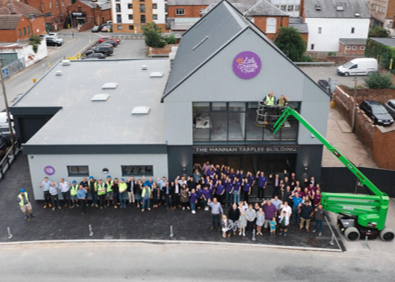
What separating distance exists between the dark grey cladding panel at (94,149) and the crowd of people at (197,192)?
4.53 ft

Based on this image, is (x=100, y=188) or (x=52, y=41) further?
(x=52, y=41)

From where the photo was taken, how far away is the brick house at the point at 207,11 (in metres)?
57.9

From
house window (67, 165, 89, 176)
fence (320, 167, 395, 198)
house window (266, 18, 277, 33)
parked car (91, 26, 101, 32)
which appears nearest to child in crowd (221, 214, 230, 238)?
fence (320, 167, 395, 198)

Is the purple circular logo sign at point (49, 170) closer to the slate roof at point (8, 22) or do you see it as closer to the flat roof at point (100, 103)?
the flat roof at point (100, 103)

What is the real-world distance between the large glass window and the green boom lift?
10.3 feet

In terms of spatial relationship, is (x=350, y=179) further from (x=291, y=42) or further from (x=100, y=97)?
(x=291, y=42)

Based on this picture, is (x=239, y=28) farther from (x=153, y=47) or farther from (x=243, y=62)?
(x=153, y=47)

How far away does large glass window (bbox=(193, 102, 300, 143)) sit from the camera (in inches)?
846

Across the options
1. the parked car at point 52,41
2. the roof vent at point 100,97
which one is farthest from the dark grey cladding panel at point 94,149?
the parked car at point 52,41

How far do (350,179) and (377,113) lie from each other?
41.7 ft

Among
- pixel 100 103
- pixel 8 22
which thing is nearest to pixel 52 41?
pixel 8 22

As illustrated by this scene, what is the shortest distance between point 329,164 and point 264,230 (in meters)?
9.34

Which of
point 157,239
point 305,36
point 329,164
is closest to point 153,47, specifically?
point 305,36

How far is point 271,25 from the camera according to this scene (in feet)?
192
